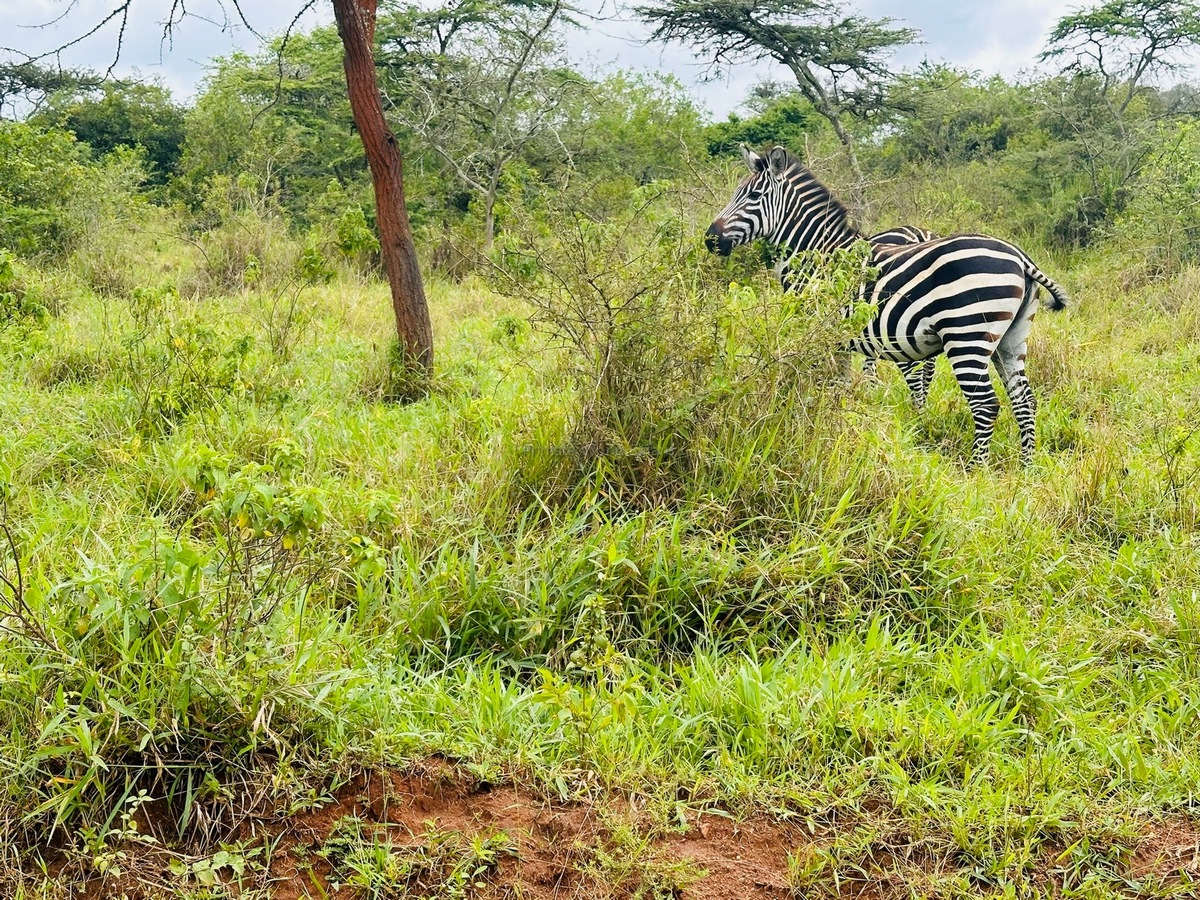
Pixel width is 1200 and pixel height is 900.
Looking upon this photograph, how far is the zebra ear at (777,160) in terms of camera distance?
6.61m

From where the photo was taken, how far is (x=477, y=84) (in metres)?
13.4

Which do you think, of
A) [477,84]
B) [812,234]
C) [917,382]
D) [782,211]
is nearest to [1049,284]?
[917,382]

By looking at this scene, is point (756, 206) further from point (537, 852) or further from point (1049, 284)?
point (537, 852)

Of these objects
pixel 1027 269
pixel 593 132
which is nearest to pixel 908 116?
pixel 593 132

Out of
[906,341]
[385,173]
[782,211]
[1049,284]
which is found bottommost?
[906,341]

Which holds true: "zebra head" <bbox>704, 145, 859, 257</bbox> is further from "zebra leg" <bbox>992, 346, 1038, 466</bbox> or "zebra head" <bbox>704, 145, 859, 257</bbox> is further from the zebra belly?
"zebra leg" <bbox>992, 346, 1038, 466</bbox>

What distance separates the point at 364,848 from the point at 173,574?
2.69 feet

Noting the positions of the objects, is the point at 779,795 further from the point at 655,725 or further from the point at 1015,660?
the point at 1015,660

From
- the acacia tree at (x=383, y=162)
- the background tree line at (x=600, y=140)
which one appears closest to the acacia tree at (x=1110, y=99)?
the background tree line at (x=600, y=140)

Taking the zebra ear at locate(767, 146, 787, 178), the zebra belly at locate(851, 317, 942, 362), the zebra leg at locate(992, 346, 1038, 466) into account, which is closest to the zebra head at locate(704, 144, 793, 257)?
the zebra ear at locate(767, 146, 787, 178)

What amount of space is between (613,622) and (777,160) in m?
4.64

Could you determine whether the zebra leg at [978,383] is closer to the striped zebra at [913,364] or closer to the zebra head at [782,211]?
the striped zebra at [913,364]

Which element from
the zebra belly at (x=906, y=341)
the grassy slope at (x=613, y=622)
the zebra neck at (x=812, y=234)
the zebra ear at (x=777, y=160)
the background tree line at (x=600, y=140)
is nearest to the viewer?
the grassy slope at (x=613, y=622)

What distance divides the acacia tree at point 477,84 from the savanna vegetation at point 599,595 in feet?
22.5
